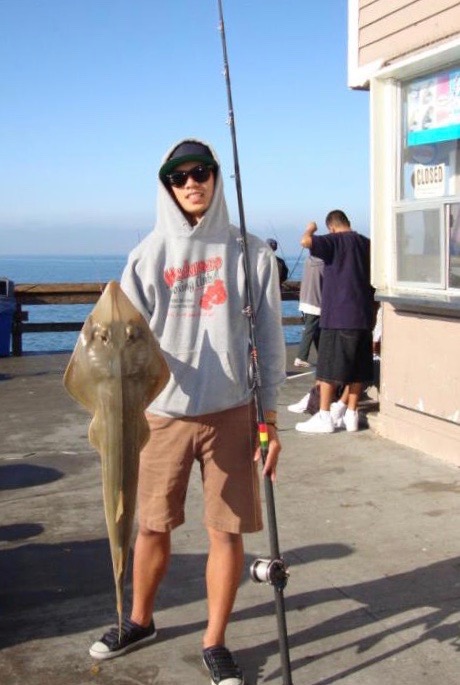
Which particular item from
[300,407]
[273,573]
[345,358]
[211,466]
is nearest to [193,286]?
[211,466]

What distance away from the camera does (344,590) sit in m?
4.63

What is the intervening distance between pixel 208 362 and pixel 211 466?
1.46 ft

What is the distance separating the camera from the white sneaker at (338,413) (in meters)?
8.33

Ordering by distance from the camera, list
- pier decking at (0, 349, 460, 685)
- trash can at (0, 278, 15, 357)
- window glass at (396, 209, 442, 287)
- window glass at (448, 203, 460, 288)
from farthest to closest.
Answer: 1. trash can at (0, 278, 15, 357)
2. window glass at (396, 209, 442, 287)
3. window glass at (448, 203, 460, 288)
4. pier decking at (0, 349, 460, 685)

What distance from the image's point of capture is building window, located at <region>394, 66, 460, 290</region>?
714 cm

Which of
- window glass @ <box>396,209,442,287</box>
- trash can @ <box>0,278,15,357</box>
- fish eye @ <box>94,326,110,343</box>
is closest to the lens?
fish eye @ <box>94,326,110,343</box>

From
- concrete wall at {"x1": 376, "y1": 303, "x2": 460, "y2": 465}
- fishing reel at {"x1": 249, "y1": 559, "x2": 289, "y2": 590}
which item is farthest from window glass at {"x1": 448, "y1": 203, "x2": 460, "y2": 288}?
fishing reel at {"x1": 249, "y1": 559, "x2": 289, "y2": 590}

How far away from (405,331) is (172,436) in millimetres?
4225

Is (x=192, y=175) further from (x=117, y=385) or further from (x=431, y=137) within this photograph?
(x=431, y=137)

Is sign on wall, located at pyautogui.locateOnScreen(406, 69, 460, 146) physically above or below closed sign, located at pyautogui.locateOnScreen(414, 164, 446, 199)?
above

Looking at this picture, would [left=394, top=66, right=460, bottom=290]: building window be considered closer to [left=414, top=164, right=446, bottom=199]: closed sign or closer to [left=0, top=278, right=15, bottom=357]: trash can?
[left=414, top=164, right=446, bottom=199]: closed sign

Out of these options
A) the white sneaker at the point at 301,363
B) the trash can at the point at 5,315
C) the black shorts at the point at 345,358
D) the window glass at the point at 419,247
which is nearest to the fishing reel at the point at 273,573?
the window glass at the point at 419,247

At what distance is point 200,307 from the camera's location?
12.2 feet

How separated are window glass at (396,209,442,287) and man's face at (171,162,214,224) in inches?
156
